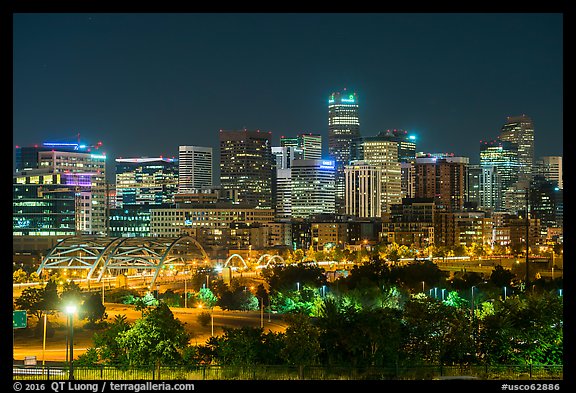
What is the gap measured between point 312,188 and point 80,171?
3718 cm

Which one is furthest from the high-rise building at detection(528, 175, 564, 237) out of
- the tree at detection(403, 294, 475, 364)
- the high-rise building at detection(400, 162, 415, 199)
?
the tree at detection(403, 294, 475, 364)

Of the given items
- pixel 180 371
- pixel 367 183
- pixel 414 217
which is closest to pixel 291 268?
pixel 180 371

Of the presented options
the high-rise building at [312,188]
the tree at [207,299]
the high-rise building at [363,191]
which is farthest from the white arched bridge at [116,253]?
the high-rise building at [363,191]

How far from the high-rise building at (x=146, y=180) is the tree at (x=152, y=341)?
102 meters

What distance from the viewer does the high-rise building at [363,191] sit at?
115438mm

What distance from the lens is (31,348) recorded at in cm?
1880

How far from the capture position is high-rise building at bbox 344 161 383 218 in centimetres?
11544

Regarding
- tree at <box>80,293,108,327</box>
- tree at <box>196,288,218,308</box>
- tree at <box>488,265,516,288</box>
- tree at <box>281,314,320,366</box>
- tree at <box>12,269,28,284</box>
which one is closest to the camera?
tree at <box>281,314,320,366</box>

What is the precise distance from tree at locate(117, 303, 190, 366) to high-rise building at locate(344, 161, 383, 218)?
99.3 m

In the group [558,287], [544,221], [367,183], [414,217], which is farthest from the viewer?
[367,183]

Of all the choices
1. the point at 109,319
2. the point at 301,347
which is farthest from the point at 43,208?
the point at 301,347

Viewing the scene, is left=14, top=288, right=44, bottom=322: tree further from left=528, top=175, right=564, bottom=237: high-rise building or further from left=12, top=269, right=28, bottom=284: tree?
left=528, top=175, right=564, bottom=237: high-rise building
